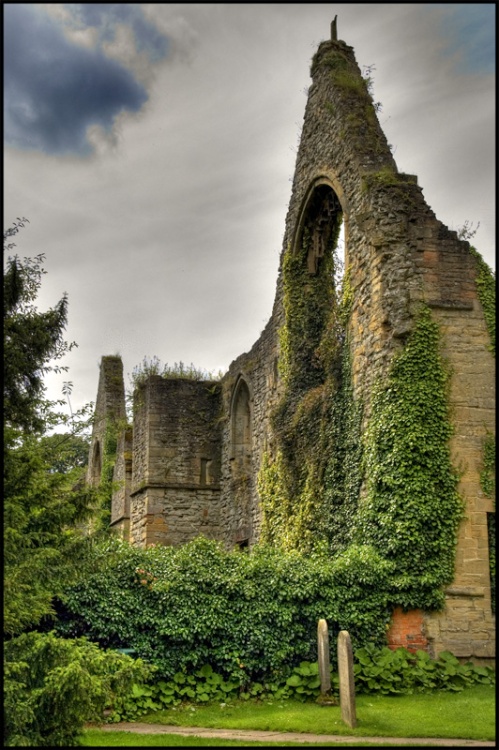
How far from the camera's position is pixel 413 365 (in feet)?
40.1

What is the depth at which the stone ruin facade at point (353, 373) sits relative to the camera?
11.6m

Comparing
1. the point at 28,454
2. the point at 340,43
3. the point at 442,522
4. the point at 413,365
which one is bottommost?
the point at 442,522

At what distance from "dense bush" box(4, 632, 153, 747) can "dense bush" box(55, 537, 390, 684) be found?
9.68ft

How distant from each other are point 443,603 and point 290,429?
570cm

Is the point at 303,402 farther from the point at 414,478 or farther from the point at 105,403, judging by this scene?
the point at 105,403

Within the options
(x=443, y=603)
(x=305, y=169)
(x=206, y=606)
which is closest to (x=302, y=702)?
(x=206, y=606)

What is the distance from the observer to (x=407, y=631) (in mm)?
11336

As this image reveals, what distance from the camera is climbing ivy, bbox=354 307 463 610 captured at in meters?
11.4

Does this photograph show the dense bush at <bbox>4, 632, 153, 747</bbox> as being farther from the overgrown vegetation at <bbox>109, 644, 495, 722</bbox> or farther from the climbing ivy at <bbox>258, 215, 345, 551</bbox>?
the climbing ivy at <bbox>258, 215, 345, 551</bbox>

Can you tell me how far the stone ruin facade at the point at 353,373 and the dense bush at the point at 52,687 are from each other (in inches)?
71.1

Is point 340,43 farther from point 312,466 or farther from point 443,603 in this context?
point 443,603

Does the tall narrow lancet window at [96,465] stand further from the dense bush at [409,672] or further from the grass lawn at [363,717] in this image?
the grass lawn at [363,717]

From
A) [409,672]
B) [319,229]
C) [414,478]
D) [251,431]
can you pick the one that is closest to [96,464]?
[251,431]

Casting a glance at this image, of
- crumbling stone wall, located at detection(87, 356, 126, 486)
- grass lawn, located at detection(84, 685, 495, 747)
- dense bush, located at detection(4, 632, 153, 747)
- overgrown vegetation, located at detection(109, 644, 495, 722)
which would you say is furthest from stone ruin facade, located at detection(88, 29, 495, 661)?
crumbling stone wall, located at detection(87, 356, 126, 486)
